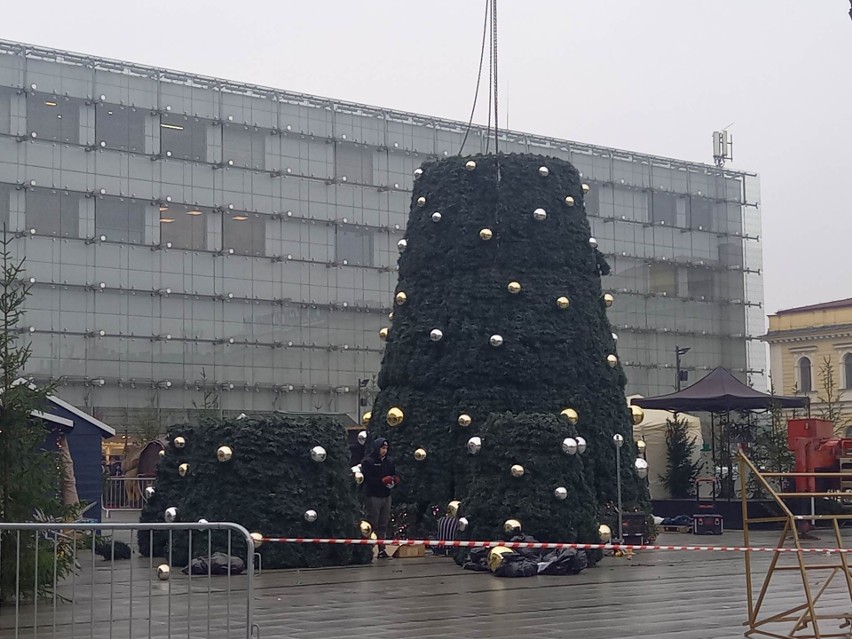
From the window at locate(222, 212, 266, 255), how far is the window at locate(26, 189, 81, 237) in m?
6.77

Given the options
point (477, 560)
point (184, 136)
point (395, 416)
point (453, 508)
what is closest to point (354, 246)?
point (184, 136)

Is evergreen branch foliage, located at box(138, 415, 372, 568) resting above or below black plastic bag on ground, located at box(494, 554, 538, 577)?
above

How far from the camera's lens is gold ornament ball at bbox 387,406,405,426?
20922 mm

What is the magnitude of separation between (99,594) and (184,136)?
45.2 metres

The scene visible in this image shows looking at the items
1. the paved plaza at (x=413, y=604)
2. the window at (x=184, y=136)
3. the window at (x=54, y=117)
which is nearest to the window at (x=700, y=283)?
the window at (x=184, y=136)

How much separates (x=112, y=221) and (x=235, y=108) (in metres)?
7.58

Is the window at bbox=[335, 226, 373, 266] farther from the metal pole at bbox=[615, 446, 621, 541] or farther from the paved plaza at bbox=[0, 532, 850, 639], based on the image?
the paved plaza at bbox=[0, 532, 850, 639]

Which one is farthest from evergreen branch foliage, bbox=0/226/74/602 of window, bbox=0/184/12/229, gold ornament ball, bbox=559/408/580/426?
window, bbox=0/184/12/229

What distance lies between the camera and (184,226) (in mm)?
58281

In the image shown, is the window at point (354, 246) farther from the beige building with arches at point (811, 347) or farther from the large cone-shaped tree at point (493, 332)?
the large cone-shaped tree at point (493, 332)

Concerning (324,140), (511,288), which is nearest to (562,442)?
(511,288)

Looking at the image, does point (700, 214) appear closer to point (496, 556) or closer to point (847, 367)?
point (847, 367)

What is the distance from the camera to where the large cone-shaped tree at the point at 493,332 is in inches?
814

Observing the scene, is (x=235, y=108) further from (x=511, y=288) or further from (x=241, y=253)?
(x=511, y=288)
